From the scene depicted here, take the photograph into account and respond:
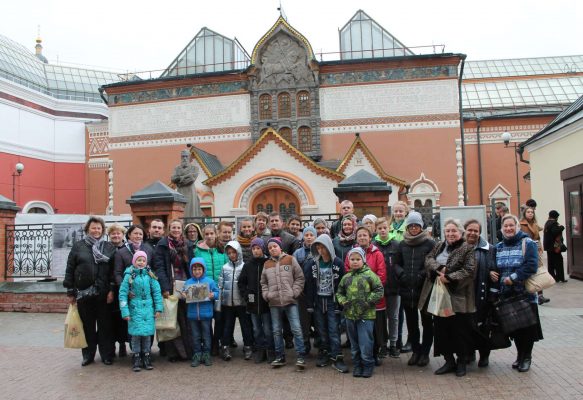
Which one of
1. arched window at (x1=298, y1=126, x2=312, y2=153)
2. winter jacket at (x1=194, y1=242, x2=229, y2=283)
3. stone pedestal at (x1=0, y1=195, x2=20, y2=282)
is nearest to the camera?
winter jacket at (x1=194, y1=242, x2=229, y2=283)

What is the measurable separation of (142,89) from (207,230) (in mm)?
22150

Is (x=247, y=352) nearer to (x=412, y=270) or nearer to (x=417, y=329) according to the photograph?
(x=417, y=329)

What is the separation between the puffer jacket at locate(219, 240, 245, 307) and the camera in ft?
23.2

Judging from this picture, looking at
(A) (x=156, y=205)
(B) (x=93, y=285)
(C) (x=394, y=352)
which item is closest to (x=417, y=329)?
(C) (x=394, y=352)

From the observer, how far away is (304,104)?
85.8ft

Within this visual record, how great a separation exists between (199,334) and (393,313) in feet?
8.13

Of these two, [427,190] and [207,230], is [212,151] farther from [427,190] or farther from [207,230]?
[207,230]

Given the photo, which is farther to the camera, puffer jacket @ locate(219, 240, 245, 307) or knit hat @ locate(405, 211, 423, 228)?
puffer jacket @ locate(219, 240, 245, 307)

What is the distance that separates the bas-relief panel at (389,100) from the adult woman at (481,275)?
19.5 m

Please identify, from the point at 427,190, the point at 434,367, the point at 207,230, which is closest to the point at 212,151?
the point at 427,190

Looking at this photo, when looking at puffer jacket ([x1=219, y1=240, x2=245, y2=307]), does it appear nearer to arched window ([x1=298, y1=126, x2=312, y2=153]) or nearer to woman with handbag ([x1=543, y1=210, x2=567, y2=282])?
woman with handbag ([x1=543, y1=210, x2=567, y2=282])

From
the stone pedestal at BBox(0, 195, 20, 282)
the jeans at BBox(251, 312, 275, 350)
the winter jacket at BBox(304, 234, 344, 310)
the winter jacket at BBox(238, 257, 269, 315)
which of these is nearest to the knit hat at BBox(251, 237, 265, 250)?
the winter jacket at BBox(238, 257, 269, 315)

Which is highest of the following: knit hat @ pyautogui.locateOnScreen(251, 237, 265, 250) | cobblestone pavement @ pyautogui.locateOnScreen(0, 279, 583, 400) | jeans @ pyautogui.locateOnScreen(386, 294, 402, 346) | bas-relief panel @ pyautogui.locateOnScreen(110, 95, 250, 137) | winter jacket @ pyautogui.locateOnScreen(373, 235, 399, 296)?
bas-relief panel @ pyautogui.locateOnScreen(110, 95, 250, 137)

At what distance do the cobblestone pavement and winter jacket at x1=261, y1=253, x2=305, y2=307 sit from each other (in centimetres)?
85
